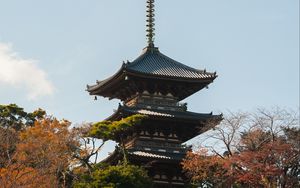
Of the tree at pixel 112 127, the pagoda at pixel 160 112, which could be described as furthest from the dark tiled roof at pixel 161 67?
the tree at pixel 112 127

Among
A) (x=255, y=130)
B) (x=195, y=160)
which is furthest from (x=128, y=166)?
(x=255, y=130)

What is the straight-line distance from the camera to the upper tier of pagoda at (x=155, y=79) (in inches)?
1556

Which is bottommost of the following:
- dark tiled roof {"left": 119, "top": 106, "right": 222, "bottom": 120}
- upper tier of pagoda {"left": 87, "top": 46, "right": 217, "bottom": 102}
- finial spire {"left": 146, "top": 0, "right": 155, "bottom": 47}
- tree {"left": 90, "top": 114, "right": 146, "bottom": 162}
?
tree {"left": 90, "top": 114, "right": 146, "bottom": 162}

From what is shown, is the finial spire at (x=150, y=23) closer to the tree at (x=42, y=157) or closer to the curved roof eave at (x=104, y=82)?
the curved roof eave at (x=104, y=82)

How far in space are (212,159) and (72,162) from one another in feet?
Answer: 38.0

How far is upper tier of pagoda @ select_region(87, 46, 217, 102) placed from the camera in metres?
39.5

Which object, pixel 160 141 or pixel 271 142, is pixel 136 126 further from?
pixel 271 142

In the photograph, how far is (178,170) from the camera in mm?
38000

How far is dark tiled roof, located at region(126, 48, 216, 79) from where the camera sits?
40.0m

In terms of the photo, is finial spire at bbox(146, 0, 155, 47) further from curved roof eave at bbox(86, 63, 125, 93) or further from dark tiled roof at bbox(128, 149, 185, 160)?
dark tiled roof at bbox(128, 149, 185, 160)

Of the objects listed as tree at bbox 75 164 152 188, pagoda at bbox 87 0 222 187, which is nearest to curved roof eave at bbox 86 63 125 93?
pagoda at bbox 87 0 222 187

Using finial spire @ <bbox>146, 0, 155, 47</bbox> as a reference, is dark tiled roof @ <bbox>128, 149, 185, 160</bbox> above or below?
below

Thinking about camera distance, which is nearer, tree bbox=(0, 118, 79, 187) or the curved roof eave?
tree bbox=(0, 118, 79, 187)

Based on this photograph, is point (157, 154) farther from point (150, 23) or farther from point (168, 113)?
point (150, 23)
